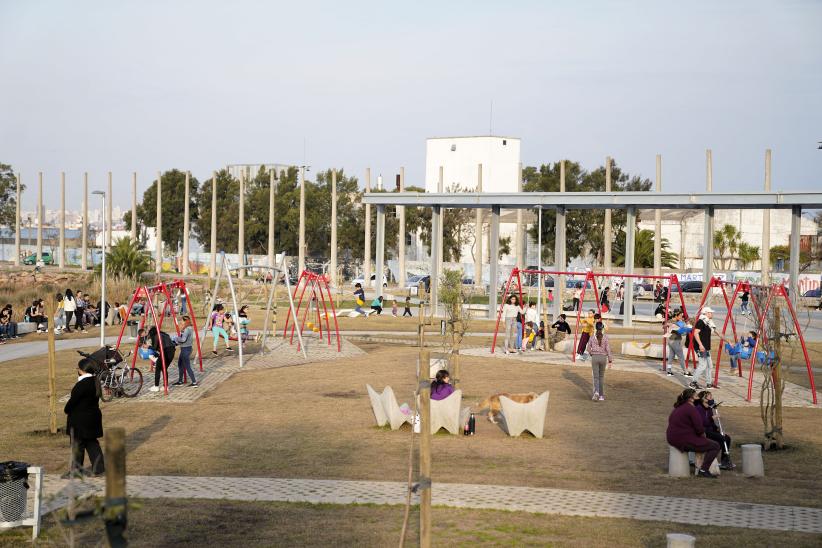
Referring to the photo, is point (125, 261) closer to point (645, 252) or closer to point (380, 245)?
point (380, 245)

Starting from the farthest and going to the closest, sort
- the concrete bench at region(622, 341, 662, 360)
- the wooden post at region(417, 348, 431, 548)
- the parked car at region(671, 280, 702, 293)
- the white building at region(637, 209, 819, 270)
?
the white building at region(637, 209, 819, 270) < the parked car at region(671, 280, 702, 293) < the concrete bench at region(622, 341, 662, 360) < the wooden post at region(417, 348, 431, 548)

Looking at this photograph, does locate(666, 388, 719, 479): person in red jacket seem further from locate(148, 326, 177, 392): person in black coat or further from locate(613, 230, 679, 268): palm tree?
locate(613, 230, 679, 268): palm tree

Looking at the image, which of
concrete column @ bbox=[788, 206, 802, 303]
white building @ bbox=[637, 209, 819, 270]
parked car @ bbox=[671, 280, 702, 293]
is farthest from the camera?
white building @ bbox=[637, 209, 819, 270]

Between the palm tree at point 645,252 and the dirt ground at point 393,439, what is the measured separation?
168ft

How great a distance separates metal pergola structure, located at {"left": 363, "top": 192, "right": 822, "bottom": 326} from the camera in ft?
125

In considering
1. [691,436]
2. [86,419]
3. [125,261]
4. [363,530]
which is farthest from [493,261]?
[363,530]

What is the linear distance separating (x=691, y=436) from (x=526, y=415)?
3.54m

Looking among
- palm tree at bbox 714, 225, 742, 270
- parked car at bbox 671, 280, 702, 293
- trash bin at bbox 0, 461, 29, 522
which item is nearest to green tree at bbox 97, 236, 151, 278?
parked car at bbox 671, 280, 702, 293

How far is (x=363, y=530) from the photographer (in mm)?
10812

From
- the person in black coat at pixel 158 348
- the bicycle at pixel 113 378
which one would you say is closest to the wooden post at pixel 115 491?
the bicycle at pixel 113 378

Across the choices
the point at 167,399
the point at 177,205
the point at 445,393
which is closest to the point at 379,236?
the point at 167,399

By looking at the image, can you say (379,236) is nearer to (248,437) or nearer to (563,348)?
(563,348)

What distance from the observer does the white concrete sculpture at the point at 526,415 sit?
16812 millimetres

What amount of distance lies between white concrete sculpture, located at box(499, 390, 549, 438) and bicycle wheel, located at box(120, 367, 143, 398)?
8.58 metres
